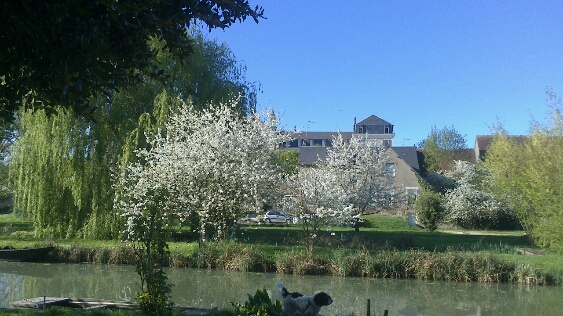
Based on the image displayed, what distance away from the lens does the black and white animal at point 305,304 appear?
9141 mm

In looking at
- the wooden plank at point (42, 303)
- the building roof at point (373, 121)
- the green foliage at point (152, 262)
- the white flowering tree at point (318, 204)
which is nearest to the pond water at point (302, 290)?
the wooden plank at point (42, 303)

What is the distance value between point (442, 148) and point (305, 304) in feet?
182

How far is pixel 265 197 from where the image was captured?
22734 millimetres

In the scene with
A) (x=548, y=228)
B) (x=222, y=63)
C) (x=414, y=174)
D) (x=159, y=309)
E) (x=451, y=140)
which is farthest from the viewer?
(x=451, y=140)

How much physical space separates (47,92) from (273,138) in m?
17.4

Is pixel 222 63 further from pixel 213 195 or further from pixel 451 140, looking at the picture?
pixel 451 140

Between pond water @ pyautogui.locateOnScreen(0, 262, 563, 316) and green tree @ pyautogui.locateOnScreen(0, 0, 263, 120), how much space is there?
8.41 m

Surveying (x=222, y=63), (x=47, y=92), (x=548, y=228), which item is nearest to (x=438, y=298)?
(x=548, y=228)

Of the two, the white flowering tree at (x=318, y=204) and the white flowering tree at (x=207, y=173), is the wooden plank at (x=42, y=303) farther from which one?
the white flowering tree at (x=318, y=204)

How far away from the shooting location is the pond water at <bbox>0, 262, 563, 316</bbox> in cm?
1432

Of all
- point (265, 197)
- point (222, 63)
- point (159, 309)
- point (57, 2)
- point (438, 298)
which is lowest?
point (438, 298)

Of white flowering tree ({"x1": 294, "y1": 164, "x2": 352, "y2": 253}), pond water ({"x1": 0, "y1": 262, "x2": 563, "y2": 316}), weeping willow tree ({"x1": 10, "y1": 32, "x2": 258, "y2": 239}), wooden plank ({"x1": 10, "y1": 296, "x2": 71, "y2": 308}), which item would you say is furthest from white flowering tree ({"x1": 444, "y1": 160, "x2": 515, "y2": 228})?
wooden plank ({"x1": 10, "y1": 296, "x2": 71, "y2": 308})

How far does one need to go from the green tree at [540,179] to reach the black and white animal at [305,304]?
36.3 ft

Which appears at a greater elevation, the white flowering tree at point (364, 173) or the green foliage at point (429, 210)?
the white flowering tree at point (364, 173)
